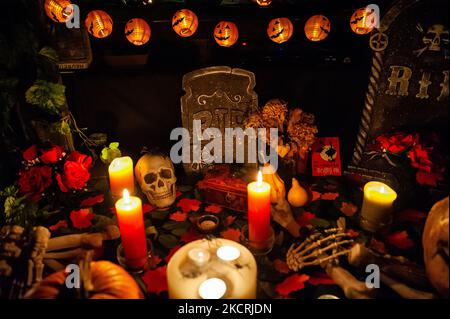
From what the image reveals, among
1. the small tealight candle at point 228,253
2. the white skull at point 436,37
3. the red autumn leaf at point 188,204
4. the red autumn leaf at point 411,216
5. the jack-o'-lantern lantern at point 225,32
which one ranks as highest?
the jack-o'-lantern lantern at point 225,32

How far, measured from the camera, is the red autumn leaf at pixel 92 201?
2049mm

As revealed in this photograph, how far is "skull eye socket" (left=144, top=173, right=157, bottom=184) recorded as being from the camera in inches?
75.0

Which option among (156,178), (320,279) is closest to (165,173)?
(156,178)

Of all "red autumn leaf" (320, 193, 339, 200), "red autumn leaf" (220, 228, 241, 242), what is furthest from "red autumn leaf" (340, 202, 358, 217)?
"red autumn leaf" (220, 228, 241, 242)

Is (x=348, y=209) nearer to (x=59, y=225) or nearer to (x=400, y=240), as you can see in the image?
(x=400, y=240)

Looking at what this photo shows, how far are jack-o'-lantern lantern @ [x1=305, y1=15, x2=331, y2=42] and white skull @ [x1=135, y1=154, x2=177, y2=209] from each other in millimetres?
1352

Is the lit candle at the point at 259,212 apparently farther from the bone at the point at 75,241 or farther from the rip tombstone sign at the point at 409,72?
the rip tombstone sign at the point at 409,72

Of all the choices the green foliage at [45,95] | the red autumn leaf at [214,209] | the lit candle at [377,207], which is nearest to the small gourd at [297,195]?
the lit candle at [377,207]

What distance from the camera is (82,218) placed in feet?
6.25

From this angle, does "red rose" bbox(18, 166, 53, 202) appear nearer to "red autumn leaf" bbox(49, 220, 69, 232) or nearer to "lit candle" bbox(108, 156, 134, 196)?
"red autumn leaf" bbox(49, 220, 69, 232)

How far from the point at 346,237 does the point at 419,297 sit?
442 millimetres

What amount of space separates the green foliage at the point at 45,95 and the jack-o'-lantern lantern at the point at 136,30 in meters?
0.60
